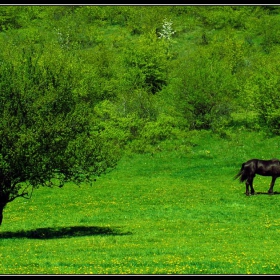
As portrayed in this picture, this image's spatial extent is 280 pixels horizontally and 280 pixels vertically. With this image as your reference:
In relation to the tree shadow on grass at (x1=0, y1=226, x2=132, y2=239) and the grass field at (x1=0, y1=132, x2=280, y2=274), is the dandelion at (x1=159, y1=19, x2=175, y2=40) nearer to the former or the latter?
the grass field at (x1=0, y1=132, x2=280, y2=274)

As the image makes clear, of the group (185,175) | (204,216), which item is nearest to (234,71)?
(185,175)

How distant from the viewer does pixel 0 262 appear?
73.4ft

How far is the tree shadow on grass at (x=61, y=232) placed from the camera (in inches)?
1235

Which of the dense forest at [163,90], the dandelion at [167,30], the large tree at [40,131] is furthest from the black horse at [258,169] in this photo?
the dandelion at [167,30]

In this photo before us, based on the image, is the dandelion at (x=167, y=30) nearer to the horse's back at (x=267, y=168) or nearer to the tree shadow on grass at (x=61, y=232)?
the horse's back at (x=267, y=168)

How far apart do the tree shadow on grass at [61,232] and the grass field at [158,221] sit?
0.20ft

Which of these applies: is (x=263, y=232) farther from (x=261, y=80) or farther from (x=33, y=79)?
(x=261, y=80)

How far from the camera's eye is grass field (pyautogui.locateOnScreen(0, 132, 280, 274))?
2186cm

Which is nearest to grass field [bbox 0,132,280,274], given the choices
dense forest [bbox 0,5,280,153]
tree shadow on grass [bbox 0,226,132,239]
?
tree shadow on grass [bbox 0,226,132,239]

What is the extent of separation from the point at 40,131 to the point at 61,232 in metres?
7.02

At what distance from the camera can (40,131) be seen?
2911cm

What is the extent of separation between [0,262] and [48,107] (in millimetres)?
10682

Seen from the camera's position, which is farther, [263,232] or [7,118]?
[263,232]

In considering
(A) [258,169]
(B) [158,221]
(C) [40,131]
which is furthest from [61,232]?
(A) [258,169]
